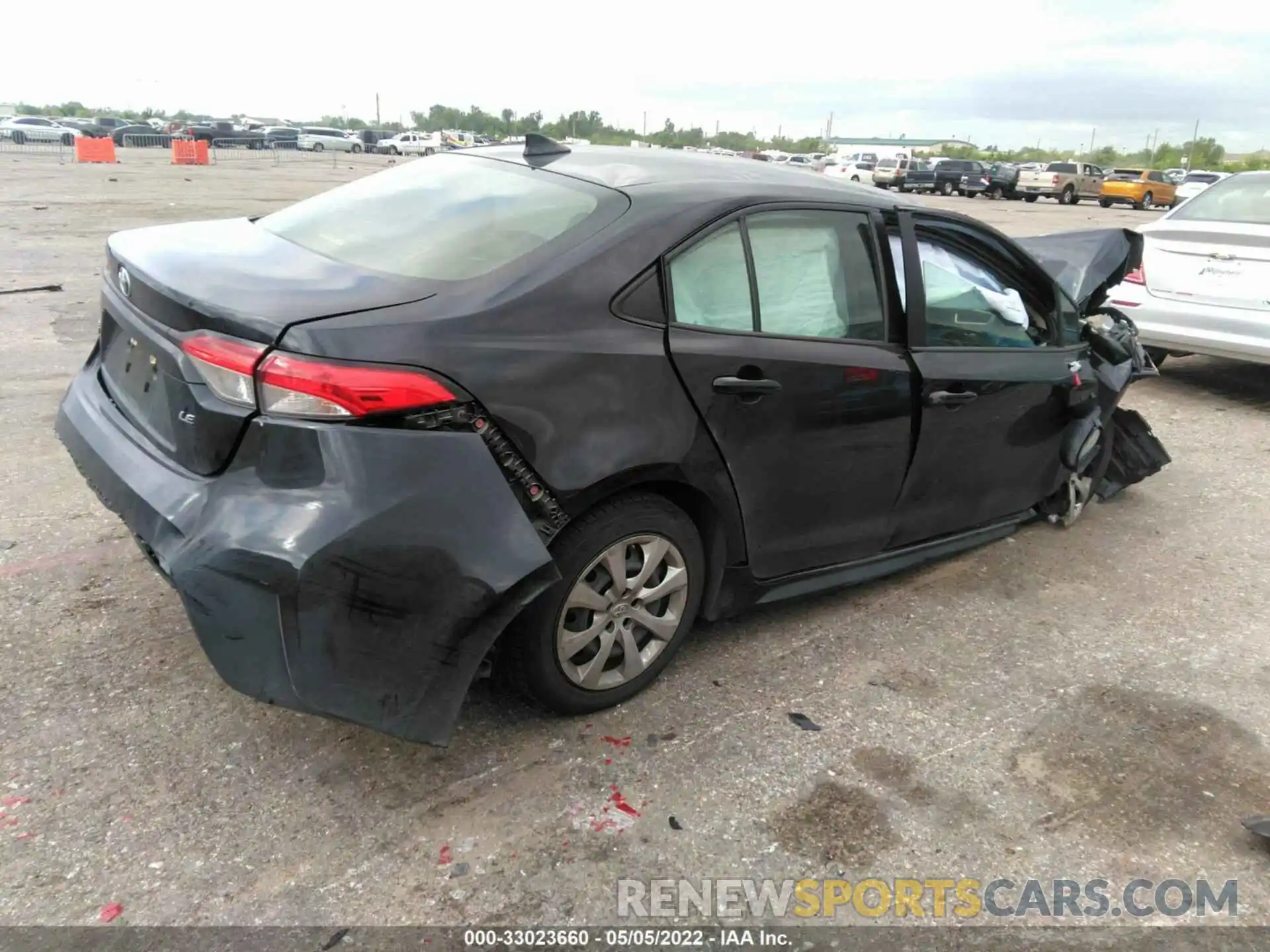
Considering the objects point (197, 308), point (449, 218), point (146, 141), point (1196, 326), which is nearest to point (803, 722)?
point (449, 218)

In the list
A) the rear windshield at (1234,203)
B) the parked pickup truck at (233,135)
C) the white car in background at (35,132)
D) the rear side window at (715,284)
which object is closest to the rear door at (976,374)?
the rear side window at (715,284)

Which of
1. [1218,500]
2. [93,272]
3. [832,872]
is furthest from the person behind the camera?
[93,272]

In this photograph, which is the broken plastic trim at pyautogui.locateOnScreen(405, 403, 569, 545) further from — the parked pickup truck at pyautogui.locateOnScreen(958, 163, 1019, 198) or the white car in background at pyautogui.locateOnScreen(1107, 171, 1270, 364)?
the parked pickup truck at pyautogui.locateOnScreen(958, 163, 1019, 198)

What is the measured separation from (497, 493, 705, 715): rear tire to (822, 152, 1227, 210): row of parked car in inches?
1583

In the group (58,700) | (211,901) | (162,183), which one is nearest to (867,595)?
(211,901)

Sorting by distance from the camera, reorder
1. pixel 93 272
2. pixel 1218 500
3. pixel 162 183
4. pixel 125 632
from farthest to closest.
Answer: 1. pixel 162 183
2. pixel 93 272
3. pixel 1218 500
4. pixel 125 632

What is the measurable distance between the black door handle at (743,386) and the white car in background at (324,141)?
65672 millimetres

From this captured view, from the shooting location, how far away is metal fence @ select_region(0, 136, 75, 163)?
38.5m

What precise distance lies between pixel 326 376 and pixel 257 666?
72 cm

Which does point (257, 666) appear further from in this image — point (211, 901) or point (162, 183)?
point (162, 183)

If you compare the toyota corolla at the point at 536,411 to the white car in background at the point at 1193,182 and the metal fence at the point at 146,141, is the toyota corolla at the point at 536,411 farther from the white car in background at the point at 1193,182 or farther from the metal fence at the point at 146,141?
the metal fence at the point at 146,141

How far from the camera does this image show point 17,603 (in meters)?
3.32

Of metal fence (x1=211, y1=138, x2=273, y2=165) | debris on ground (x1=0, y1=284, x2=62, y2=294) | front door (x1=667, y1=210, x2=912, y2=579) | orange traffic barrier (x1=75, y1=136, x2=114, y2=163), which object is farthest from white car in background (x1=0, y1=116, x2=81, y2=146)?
front door (x1=667, y1=210, x2=912, y2=579)

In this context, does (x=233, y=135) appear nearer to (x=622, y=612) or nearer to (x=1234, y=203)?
(x=1234, y=203)
